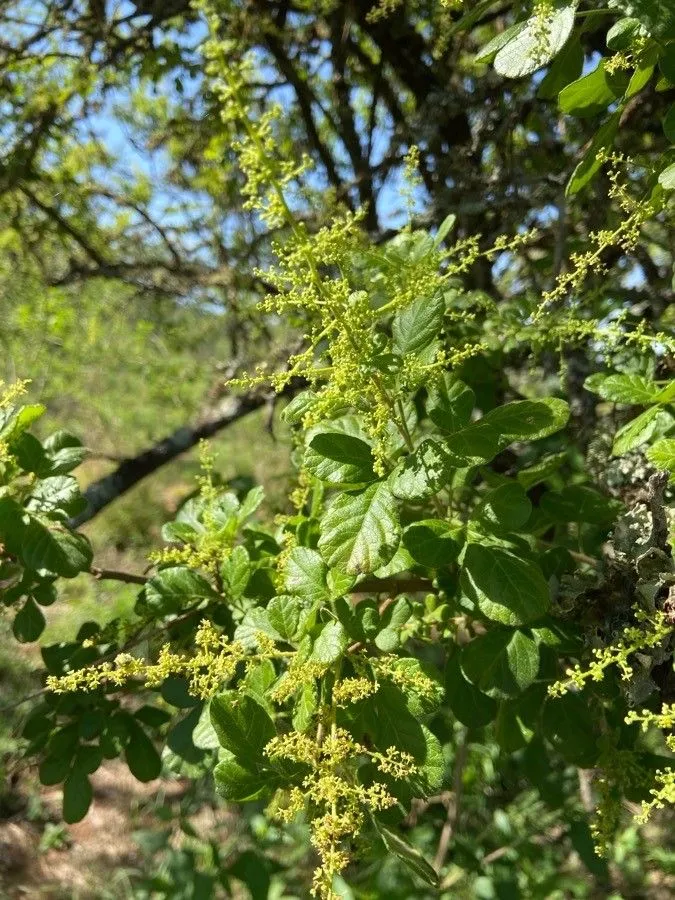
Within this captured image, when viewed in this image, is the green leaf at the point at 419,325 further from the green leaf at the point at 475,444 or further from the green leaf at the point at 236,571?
the green leaf at the point at 236,571

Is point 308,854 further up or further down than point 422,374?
further down

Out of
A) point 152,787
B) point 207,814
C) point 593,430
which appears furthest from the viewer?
point 152,787

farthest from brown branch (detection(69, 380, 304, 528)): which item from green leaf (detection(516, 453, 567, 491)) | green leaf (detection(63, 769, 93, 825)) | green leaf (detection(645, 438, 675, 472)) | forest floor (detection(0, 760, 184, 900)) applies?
forest floor (detection(0, 760, 184, 900))

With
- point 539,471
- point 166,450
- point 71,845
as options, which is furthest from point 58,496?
point 71,845

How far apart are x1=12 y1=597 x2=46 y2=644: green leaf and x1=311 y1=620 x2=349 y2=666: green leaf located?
607 mm

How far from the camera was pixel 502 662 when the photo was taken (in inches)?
37.4

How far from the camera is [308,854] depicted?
296 cm

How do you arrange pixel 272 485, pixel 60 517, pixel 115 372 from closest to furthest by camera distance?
pixel 60 517 < pixel 272 485 < pixel 115 372

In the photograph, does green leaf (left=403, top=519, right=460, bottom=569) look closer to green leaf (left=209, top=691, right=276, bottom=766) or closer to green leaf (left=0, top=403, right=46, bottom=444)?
green leaf (left=209, top=691, right=276, bottom=766)

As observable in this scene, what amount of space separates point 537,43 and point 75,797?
4.82 ft

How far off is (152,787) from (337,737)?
15.5ft

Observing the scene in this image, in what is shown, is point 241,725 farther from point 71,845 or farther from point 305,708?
point 71,845

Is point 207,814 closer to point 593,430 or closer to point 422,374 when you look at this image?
point 593,430

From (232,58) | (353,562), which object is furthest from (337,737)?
(232,58)
